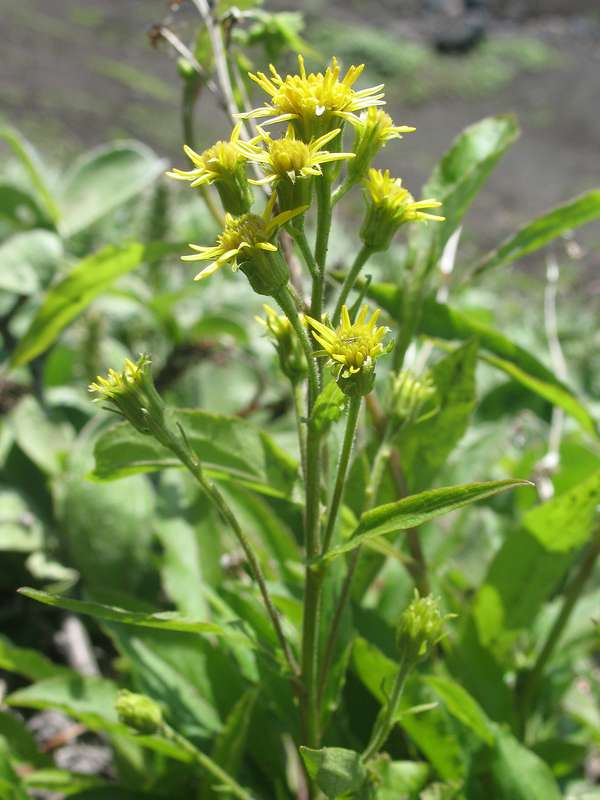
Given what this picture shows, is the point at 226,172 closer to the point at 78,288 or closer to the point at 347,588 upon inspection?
the point at 347,588

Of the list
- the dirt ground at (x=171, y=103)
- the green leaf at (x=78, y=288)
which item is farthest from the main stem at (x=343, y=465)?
the dirt ground at (x=171, y=103)

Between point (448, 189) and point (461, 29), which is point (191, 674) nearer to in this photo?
point (448, 189)

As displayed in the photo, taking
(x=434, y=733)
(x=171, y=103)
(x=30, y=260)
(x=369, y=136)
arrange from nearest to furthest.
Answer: (x=369, y=136) < (x=434, y=733) < (x=30, y=260) < (x=171, y=103)

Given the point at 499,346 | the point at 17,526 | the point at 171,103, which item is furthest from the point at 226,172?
the point at 171,103

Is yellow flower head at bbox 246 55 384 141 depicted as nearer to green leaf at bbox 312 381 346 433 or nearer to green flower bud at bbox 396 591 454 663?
green leaf at bbox 312 381 346 433

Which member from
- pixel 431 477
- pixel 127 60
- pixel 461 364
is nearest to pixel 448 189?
pixel 461 364

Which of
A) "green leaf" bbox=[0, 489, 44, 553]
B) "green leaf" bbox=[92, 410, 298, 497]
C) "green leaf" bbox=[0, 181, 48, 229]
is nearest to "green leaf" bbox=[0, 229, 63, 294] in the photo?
"green leaf" bbox=[0, 181, 48, 229]
